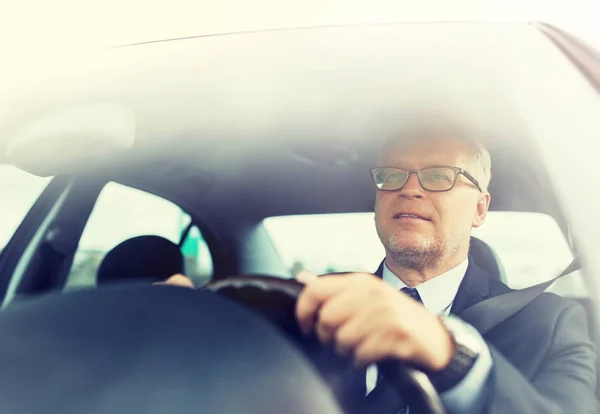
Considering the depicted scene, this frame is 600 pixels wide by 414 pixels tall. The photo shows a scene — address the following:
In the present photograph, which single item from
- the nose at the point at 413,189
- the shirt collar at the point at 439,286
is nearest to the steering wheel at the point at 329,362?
the shirt collar at the point at 439,286

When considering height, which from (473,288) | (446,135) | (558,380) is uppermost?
(446,135)

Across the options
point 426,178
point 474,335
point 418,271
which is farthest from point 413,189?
point 474,335

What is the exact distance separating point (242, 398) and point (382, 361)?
0.64 feet

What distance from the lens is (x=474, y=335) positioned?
93 centimetres

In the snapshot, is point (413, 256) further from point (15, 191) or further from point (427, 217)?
point (15, 191)

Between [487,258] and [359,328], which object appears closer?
[359,328]

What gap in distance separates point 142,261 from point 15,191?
0.45 meters

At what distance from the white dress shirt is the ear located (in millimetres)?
79

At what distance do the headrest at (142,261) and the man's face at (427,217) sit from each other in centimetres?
34

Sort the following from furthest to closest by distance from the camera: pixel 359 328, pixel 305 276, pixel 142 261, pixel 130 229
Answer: pixel 130 229 → pixel 142 261 → pixel 305 276 → pixel 359 328

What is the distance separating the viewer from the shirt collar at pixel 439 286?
3.15 ft

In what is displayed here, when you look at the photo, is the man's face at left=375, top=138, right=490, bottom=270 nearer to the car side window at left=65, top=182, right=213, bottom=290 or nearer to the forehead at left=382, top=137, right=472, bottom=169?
the forehead at left=382, top=137, right=472, bottom=169

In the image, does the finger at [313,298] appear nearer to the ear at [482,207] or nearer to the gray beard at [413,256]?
the gray beard at [413,256]

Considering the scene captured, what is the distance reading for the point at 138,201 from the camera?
3.93 ft
